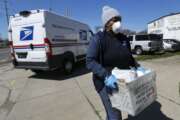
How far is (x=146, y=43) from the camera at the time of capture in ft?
57.3

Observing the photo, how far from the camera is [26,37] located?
869 centimetres

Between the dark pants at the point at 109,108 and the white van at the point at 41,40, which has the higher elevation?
the white van at the point at 41,40

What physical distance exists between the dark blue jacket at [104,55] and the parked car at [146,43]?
1530cm

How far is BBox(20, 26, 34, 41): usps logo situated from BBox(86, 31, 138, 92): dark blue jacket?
6.35m

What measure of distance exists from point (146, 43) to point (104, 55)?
1556 cm

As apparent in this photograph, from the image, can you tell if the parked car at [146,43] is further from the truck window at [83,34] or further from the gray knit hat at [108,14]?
the gray knit hat at [108,14]

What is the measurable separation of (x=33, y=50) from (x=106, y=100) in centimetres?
637

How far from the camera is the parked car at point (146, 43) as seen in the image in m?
17.4

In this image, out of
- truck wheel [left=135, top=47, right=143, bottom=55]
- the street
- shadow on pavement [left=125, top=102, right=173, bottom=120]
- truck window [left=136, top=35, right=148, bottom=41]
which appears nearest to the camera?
shadow on pavement [left=125, top=102, right=173, bottom=120]

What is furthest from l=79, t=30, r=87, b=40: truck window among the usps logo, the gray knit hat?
the gray knit hat

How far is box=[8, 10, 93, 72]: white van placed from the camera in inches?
322

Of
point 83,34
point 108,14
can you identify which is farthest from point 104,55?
point 83,34

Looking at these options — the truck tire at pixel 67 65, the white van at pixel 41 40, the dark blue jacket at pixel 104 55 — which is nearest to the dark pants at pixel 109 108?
the dark blue jacket at pixel 104 55

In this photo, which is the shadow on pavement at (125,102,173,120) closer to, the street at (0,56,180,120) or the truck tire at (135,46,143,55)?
the street at (0,56,180,120)
